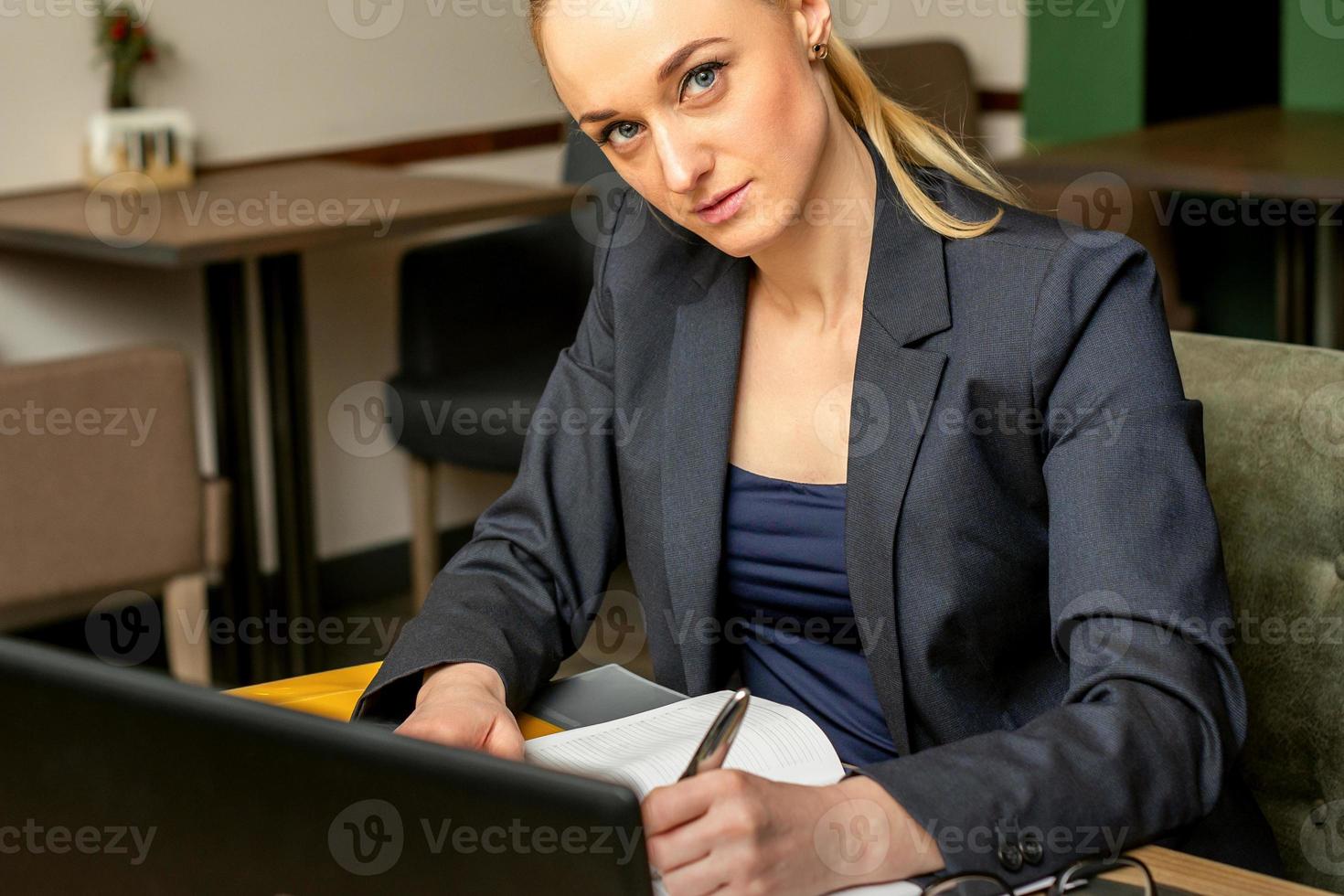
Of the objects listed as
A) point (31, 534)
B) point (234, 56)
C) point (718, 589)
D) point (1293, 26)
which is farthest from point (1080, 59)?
point (718, 589)

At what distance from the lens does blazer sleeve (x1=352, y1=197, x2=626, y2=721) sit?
4.46 feet

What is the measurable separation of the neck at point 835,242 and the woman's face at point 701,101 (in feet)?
0.27

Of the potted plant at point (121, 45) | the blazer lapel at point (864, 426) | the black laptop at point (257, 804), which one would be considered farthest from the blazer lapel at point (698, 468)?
the potted plant at point (121, 45)

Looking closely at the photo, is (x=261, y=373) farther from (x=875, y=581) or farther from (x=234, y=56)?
(x=875, y=581)

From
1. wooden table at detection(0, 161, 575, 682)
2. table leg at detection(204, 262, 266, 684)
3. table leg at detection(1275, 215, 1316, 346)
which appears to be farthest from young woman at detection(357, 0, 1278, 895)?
table leg at detection(1275, 215, 1316, 346)

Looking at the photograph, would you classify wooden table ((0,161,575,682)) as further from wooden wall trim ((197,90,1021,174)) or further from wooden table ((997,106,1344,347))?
wooden table ((997,106,1344,347))

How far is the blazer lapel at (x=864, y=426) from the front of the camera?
130 cm

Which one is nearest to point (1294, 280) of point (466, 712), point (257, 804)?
point (466, 712)

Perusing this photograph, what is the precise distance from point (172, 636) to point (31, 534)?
1.09 feet

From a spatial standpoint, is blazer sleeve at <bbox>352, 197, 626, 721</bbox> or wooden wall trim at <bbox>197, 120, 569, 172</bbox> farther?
wooden wall trim at <bbox>197, 120, 569, 172</bbox>

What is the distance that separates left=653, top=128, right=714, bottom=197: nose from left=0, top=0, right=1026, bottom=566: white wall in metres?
1.90

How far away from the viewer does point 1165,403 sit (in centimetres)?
118

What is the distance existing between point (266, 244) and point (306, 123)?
1014 millimetres

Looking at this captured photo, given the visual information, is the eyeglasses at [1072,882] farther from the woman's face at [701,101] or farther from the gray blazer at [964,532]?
the woman's face at [701,101]
